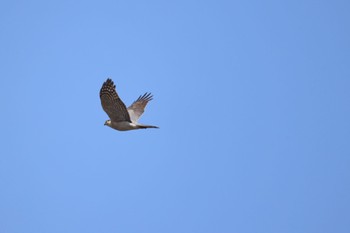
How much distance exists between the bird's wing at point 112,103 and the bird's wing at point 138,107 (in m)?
2.65

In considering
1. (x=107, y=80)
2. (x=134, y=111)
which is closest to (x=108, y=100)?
(x=107, y=80)

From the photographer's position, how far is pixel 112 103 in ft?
70.0

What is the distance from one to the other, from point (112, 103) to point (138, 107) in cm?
503

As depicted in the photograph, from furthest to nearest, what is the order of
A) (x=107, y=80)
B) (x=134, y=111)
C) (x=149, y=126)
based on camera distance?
(x=134, y=111), (x=149, y=126), (x=107, y=80)

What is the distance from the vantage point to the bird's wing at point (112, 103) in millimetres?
20734

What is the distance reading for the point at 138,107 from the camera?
86.3 ft

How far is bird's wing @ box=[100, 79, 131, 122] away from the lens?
68.0 feet

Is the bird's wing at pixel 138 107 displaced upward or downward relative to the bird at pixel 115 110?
upward

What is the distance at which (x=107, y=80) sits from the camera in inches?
813

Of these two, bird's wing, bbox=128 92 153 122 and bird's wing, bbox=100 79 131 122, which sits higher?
bird's wing, bbox=128 92 153 122

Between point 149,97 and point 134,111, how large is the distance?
4.79 feet

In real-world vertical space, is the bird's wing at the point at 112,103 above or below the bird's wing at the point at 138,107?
below

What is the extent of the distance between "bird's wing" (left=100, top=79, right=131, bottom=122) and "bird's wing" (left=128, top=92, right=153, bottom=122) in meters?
2.65

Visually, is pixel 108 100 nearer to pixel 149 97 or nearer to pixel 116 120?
pixel 116 120
